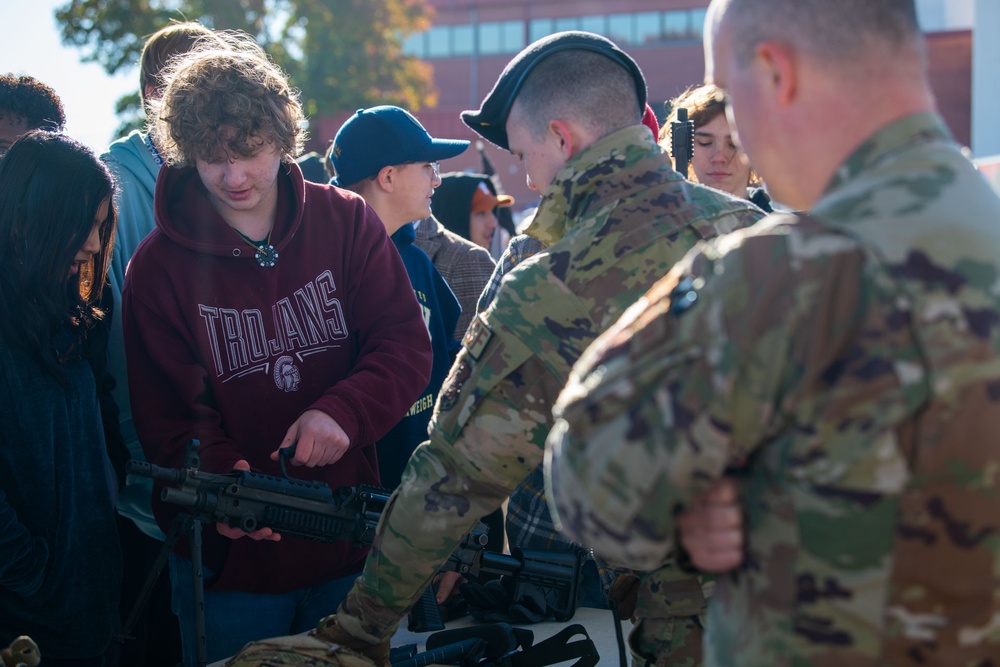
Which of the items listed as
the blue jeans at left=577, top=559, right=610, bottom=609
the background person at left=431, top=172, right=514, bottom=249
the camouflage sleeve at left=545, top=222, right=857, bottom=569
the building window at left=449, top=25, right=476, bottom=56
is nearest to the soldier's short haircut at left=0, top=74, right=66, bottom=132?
the blue jeans at left=577, top=559, right=610, bottom=609

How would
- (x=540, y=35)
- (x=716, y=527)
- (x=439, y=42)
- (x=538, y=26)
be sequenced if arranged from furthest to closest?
(x=439, y=42), (x=538, y=26), (x=540, y=35), (x=716, y=527)

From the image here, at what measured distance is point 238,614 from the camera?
2637 millimetres

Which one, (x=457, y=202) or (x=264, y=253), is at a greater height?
(x=264, y=253)

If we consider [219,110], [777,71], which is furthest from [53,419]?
[777,71]

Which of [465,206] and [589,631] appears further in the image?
[465,206]

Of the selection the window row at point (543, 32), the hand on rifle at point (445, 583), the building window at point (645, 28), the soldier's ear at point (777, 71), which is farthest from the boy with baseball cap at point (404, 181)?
the building window at point (645, 28)

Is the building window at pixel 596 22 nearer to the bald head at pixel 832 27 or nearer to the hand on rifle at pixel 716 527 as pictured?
the bald head at pixel 832 27

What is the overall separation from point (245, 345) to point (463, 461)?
3.37 ft

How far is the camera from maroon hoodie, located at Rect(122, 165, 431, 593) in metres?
2.63

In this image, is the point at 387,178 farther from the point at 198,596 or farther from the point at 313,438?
the point at 198,596

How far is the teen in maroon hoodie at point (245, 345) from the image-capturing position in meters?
2.62

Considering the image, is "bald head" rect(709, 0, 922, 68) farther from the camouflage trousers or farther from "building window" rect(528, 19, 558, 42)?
"building window" rect(528, 19, 558, 42)

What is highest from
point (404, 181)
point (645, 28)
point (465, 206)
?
point (404, 181)

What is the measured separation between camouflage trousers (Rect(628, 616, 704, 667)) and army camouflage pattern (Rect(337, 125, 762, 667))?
89 mm
